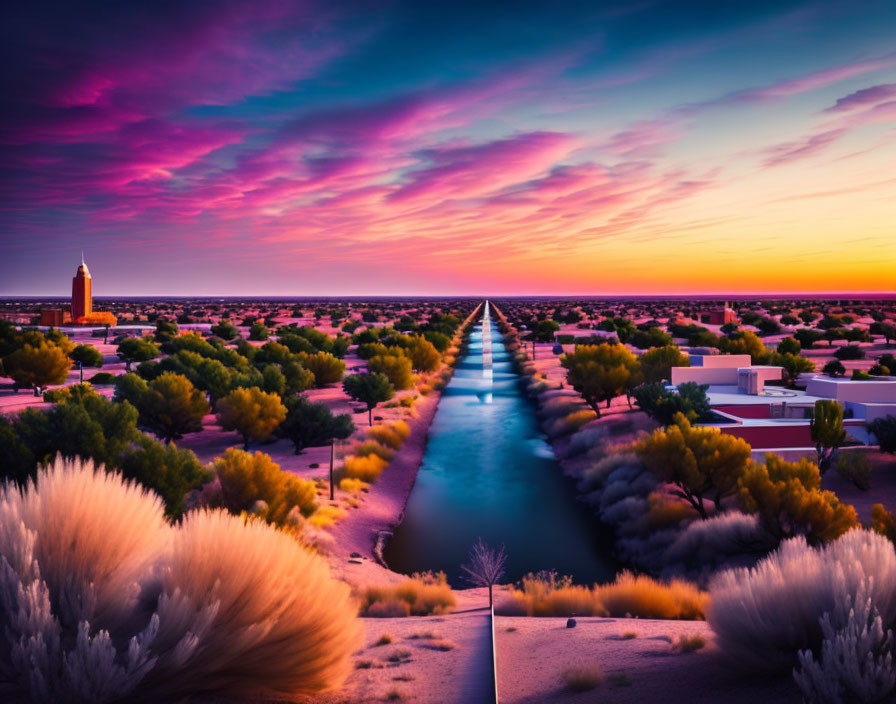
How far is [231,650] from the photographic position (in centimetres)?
507

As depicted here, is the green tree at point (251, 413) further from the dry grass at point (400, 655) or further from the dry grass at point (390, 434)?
the dry grass at point (400, 655)

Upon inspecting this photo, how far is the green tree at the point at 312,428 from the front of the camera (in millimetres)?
28359

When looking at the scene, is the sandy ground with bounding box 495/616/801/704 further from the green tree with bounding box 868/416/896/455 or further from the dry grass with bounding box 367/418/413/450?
the dry grass with bounding box 367/418/413/450

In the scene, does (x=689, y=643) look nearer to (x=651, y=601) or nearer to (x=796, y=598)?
(x=796, y=598)

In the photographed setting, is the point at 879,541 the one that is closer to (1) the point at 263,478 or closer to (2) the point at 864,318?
(1) the point at 263,478

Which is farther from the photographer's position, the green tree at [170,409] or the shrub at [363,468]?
the green tree at [170,409]

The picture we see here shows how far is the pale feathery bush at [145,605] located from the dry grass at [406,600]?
246 inches

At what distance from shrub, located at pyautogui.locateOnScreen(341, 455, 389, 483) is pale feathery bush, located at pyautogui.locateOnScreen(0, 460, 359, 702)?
1918cm

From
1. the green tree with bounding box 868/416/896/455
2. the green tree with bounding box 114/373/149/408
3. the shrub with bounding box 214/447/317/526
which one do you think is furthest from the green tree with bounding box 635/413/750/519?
the green tree with bounding box 114/373/149/408

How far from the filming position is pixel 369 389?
35625mm

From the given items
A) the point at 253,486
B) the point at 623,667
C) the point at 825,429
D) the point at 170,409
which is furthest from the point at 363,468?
the point at 623,667

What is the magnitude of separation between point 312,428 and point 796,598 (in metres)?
24.3

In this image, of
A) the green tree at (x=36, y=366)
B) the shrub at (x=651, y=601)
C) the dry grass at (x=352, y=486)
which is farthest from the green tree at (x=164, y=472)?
the green tree at (x=36, y=366)

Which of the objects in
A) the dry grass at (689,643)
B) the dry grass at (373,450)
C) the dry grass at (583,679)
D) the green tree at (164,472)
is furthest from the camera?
the dry grass at (373,450)
